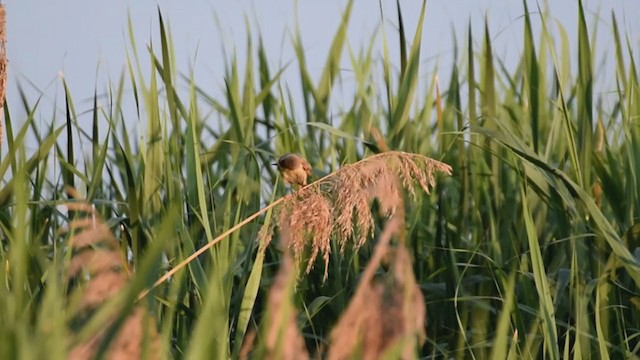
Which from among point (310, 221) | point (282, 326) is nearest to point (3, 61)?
point (310, 221)

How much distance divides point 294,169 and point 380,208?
0.27 m

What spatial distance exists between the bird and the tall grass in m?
0.08

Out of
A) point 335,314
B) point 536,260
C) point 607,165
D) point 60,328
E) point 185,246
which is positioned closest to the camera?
point 60,328

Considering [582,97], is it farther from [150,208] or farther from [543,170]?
[150,208]

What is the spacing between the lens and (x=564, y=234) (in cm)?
317

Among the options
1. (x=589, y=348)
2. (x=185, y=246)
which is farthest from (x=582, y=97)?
(x=185, y=246)

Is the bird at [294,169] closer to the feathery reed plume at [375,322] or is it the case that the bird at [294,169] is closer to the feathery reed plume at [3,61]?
the feathery reed plume at [3,61]

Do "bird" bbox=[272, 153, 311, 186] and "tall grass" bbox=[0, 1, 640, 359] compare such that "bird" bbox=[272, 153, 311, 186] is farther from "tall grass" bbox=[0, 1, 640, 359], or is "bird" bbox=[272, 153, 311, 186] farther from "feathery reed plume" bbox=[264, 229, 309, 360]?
"feathery reed plume" bbox=[264, 229, 309, 360]

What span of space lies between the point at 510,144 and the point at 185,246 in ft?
2.63

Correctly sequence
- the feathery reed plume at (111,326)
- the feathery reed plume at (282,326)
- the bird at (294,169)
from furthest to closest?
the bird at (294,169) → the feathery reed plume at (282,326) → the feathery reed plume at (111,326)

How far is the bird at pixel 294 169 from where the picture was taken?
3238mm

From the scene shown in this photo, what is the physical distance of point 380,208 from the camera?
3311mm

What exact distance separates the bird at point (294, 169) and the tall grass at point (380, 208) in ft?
0.26

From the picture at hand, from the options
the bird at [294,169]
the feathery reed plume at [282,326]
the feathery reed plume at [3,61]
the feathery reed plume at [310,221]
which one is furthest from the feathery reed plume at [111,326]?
the bird at [294,169]
